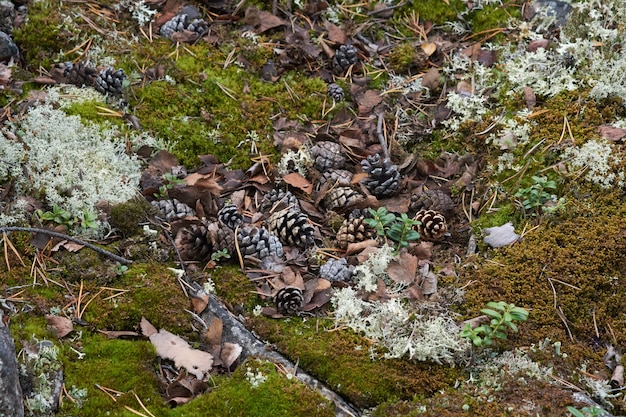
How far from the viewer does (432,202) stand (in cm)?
404

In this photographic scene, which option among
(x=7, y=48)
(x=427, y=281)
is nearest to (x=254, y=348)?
(x=427, y=281)

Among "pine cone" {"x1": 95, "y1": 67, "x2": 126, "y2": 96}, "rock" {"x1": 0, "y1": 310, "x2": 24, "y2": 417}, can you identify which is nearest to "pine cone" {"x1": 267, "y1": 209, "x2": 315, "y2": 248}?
"pine cone" {"x1": 95, "y1": 67, "x2": 126, "y2": 96}

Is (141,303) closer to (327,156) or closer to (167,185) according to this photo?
(167,185)

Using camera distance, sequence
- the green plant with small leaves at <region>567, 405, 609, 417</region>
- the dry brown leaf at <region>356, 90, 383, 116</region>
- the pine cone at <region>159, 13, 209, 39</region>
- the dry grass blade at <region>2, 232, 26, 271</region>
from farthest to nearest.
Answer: the pine cone at <region>159, 13, 209, 39</region> < the dry brown leaf at <region>356, 90, 383, 116</region> < the dry grass blade at <region>2, 232, 26, 271</region> < the green plant with small leaves at <region>567, 405, 609, 417</region>

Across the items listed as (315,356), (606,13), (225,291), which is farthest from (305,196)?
(606,13)

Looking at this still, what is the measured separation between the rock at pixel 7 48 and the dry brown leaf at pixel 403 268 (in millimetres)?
3147

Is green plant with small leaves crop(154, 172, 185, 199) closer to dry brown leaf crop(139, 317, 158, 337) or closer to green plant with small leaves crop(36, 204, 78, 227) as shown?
green plant with small leaves crop(36, 204, 78, 227)

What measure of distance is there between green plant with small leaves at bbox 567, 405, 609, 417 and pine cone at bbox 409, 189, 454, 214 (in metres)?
1.50

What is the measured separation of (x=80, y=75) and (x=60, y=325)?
6.76 ft

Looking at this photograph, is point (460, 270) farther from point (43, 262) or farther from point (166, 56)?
point (166, 56)

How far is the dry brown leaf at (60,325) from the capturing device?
3.09m

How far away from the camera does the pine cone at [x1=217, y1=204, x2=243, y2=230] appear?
12.5ft

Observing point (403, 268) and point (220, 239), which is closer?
point (403, 268)

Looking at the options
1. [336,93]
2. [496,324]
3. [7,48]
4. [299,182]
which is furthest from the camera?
[336,93]
